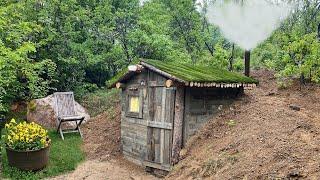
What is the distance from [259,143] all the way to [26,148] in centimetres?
546

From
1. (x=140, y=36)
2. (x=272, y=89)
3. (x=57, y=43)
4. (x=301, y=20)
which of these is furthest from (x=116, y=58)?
(x=301, y=20)

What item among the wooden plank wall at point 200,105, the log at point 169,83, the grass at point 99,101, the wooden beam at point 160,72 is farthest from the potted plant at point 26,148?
the grass at point 99,101

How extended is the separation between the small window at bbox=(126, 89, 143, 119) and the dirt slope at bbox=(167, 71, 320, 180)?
181 centimetres

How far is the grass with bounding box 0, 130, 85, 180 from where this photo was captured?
8422mm

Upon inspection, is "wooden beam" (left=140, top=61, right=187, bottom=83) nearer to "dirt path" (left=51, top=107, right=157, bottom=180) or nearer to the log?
the log

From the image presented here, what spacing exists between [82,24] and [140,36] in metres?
2.80

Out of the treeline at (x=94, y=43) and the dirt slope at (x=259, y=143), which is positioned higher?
the treeline at (x=94, y=43)

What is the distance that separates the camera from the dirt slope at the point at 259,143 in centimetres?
557

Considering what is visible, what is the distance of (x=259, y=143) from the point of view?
689cm

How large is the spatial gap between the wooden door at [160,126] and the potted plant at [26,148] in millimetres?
2703

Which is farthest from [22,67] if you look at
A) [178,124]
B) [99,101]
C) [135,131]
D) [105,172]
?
[178,124]

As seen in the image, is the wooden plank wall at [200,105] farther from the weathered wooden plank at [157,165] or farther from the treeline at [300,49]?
the treeline at [300,49]

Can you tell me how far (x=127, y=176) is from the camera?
29.0ft

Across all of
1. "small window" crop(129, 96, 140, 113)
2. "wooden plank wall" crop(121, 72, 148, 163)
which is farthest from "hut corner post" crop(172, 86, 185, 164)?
"small window" crop(129, 96, 140, 113)
